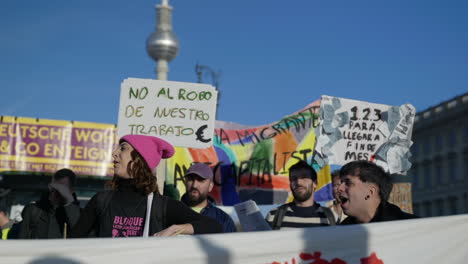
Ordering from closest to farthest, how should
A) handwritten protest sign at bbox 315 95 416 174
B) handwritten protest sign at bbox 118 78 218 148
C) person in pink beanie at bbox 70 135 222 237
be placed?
person in pink beanie at bbox 70 135 222 237, handwritten protest sign at bbox 118 78 218 148, handwritten protest sign at bbox 315 95 416 174

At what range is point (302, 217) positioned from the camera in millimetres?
5730

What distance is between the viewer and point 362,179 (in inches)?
157

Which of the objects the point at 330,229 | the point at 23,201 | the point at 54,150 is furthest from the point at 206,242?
the point at 23,201

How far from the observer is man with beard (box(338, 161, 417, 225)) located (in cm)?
396

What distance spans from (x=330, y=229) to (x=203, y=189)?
2682 mm

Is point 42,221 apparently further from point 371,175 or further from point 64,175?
point 371,175

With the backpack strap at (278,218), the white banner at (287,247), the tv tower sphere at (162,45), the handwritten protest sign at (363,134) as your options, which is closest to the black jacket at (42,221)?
the backpack strap at (278,218)

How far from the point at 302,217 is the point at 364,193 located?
1798mm

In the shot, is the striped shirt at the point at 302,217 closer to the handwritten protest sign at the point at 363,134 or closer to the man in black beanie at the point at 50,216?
the man in black beanie at the point at 50,216

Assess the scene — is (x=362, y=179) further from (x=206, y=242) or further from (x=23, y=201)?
(x=23, y=201)

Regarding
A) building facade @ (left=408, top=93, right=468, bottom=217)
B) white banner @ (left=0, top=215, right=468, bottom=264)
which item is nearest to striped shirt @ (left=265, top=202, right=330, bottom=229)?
white banner @ (left=0, top=215, right=468, bottom=264)

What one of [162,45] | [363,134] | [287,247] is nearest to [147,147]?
[287,247]

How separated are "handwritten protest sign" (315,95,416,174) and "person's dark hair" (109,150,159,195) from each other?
5.40m

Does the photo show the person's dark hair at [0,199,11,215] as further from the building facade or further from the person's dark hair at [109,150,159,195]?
the building facade
